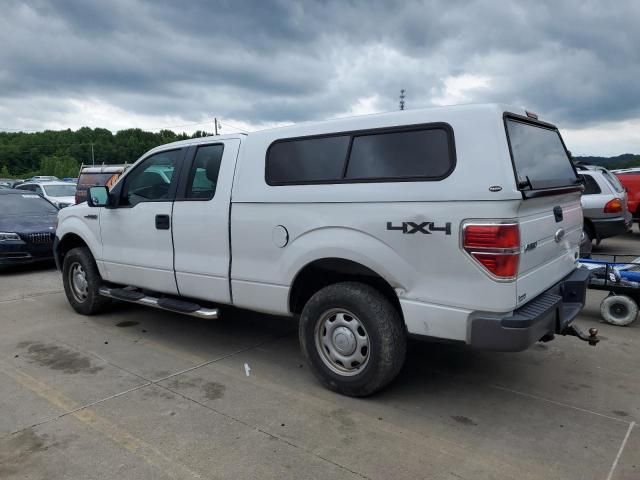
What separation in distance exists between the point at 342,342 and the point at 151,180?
9.09 ft

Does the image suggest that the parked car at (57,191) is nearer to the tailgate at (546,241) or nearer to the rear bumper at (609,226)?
the rear bumper at (609,226)

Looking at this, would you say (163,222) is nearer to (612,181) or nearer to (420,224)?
(420,224)

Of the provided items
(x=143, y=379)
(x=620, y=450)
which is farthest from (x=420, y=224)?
(x=143, y=379)

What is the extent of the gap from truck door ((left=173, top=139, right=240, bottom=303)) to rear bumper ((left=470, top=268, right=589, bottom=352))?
226 centimetres

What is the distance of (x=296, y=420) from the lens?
347cm

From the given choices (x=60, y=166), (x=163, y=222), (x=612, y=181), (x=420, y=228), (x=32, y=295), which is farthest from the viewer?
(x=60, y=166)

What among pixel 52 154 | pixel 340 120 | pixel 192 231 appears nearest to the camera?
pixel 340 120

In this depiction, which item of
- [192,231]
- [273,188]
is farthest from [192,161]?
[273,188]

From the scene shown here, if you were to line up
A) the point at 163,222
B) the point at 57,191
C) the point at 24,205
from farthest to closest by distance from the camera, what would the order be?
the point at 57,191 → the point at 24,205 → the point at 163,222

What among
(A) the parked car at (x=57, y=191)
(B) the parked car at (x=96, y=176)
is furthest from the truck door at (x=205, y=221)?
(A) the parked car at (x=57, y=191)

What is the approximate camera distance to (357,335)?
368 cm

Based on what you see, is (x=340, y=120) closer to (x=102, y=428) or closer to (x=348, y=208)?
(x=348, y=208)

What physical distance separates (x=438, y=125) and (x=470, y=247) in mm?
847

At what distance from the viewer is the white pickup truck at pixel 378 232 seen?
10.2 ft
